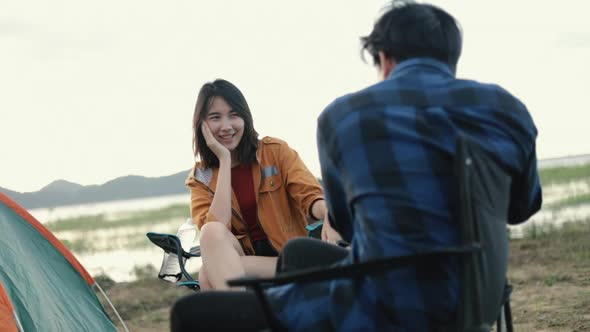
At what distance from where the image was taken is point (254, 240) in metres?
3.75

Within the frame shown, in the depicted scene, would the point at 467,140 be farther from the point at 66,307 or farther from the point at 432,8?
the point at 66,307

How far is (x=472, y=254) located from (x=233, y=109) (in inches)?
85.0

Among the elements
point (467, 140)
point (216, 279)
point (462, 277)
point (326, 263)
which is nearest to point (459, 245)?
point (462, 277)

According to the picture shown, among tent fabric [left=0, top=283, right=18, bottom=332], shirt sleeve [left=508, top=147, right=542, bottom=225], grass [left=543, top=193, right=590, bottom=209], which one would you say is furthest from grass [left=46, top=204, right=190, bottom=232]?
shirt sleeve [left=508, top=147, right=542, bottom=225]

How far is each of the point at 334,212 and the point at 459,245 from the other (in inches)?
13.1

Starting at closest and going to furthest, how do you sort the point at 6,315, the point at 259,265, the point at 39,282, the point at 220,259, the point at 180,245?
the point at 220,259
the point at 259,265
the point at 6,315
the point at 180,245
the point at 39,282

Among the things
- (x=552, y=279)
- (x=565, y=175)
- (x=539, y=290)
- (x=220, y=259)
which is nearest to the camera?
(x=220, y=259)

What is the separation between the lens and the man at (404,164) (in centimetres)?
179

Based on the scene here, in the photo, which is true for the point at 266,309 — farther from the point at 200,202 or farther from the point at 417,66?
the point at 200,202

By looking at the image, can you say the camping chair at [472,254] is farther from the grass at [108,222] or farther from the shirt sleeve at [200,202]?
the grass at [108,222]

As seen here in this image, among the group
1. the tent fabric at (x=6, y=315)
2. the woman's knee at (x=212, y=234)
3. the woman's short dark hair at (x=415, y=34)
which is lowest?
the tent fabric at (x=6, y=315)

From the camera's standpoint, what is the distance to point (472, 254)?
5.74ft

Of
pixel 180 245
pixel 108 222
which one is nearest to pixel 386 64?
pixel 180 245

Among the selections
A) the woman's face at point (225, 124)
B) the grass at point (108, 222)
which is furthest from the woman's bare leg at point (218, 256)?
the grass at point (108, 222)
